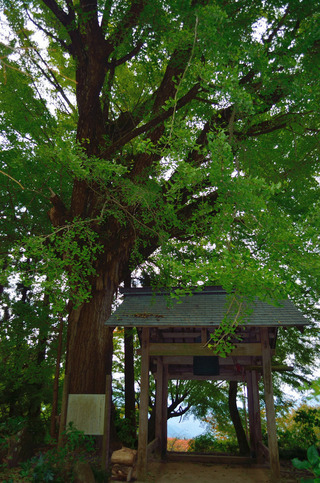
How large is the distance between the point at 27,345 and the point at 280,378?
9.08 meters

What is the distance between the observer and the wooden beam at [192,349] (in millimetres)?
A: 7047

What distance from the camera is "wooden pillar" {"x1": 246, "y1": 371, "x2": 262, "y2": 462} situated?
351 inches

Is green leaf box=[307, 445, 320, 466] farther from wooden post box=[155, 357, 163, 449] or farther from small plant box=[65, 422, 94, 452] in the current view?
wooden post box=[155, 357, 163, 449]

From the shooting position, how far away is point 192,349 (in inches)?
286

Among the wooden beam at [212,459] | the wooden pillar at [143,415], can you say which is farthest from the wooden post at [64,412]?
the wooden beam at [212,459]

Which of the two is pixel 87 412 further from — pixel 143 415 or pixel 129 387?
pixel 129 387

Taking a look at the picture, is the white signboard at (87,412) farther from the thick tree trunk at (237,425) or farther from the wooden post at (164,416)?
the thick tree trunk at (237,425)

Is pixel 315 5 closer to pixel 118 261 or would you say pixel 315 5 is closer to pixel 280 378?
pixel 118 261

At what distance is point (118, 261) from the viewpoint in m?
8.41

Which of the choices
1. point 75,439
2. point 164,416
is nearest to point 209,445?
point 164,416

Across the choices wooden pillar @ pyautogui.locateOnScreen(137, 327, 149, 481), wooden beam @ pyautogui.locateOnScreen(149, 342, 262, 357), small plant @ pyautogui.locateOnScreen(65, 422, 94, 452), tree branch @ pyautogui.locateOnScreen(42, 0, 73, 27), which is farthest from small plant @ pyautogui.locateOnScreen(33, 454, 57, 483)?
tree branch @ pyautogui.locateOnScreen(42, 0, 73, 27)

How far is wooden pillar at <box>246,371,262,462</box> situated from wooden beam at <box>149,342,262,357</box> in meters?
3.17

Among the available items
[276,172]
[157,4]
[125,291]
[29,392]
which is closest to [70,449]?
[125,291]

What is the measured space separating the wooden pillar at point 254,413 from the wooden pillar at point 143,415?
396 centimetres
